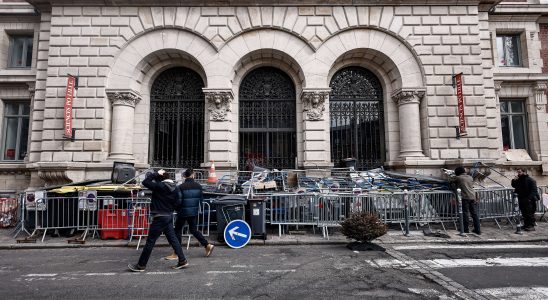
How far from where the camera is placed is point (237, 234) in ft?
25.7

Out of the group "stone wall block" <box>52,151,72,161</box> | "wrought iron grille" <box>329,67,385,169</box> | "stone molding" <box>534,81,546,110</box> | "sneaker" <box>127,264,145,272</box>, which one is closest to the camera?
"sneaker" <box>127,264,145,272</box>

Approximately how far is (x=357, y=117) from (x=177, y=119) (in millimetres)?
8187

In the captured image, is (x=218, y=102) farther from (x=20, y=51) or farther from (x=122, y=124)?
(x=20, y=51)

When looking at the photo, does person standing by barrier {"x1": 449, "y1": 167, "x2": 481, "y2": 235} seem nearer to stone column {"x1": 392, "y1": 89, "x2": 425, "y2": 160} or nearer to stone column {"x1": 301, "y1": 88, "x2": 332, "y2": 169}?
stone column {"x1": 392, "y1": 89, "x2": 425, "y2": 160}

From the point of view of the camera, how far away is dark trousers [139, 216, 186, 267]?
5867mm

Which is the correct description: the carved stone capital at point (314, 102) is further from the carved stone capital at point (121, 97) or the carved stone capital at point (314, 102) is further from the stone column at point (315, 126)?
the carved stone capital at point (121, 97)

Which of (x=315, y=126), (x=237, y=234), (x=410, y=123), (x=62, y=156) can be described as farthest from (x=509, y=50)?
(x=62, y=156)

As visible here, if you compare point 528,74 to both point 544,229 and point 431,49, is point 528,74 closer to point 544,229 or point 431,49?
point 431,49

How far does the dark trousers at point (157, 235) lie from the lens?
19.2ft

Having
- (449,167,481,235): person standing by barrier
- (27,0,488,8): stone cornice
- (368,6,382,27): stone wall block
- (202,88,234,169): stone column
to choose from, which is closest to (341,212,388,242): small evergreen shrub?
(449,167,481,235): person standing by barrier

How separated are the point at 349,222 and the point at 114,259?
558 cm

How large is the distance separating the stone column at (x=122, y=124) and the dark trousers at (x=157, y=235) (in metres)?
7.48

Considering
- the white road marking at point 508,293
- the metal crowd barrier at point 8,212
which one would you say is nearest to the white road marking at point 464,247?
the white road marking at point 508,293

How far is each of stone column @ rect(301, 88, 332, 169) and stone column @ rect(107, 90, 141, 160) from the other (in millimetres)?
7336
